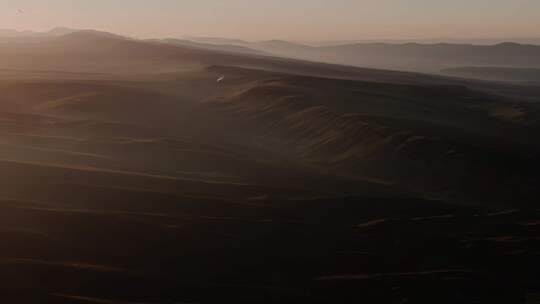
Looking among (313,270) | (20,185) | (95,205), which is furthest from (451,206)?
(20,185)

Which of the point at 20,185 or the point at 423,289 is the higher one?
the point at 20,185

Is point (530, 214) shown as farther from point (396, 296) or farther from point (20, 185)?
point (20, 185)

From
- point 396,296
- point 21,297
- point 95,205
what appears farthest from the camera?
point 95,205

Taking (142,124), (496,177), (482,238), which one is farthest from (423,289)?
(142,124)

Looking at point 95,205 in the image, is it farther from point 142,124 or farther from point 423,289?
point 142,124

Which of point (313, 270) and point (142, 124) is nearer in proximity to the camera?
point (313, 270)

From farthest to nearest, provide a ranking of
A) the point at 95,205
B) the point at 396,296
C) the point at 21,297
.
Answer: the point at 95,205 < the point at 396,296 < the point at 21,297
